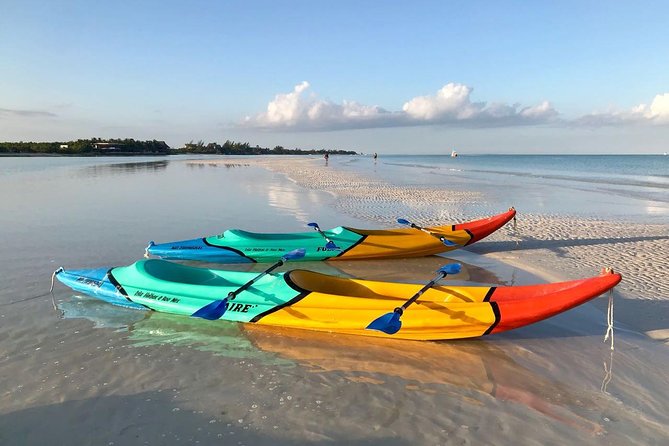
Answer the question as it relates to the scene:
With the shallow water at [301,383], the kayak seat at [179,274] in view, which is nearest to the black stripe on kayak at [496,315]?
the shallow water at [301,383]

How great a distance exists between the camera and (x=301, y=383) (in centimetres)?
445

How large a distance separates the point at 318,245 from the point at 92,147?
89.2 metres

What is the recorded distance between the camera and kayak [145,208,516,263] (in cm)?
924

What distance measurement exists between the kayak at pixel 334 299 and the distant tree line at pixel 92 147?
3254 inches

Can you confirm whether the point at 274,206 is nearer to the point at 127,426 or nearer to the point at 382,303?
the point at 382,303

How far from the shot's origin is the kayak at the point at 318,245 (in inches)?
364

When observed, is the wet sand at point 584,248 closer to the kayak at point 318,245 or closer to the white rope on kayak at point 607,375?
the white rope on kayak at point 607,375

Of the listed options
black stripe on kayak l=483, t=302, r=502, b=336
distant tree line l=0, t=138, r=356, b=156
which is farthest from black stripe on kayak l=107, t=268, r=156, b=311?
distant tree line l=0, t=138, r=356, b=156

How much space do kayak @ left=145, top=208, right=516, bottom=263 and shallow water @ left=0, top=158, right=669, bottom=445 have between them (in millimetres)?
2744

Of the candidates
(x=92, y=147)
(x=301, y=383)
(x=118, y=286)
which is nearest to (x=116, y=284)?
(x=118, y=286)

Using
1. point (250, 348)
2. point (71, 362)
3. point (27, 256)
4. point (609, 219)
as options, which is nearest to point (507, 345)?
point (250, 348)

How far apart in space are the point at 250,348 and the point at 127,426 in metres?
1.69

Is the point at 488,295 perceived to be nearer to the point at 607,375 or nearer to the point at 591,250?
the point at 607,375

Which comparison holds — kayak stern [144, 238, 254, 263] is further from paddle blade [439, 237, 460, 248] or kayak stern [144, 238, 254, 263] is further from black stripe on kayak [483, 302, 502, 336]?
black stripe on kayak [483, 302, 502, 336]
